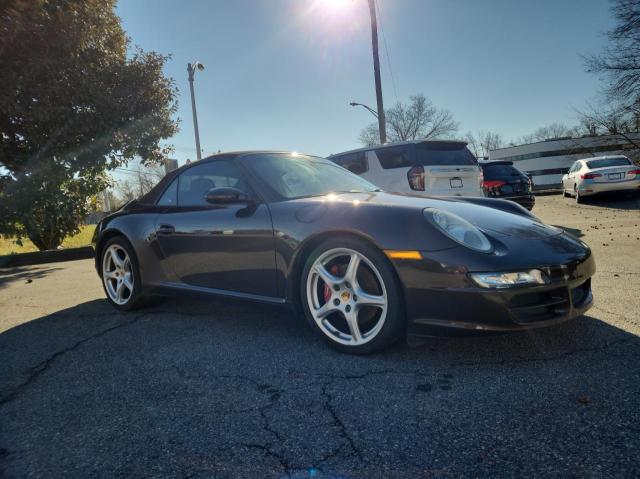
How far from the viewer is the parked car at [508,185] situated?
9273 mm

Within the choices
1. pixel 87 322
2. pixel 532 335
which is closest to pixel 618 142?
pixel 532 335

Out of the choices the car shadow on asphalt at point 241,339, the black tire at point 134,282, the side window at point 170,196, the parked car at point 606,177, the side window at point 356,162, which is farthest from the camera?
the parked car at point 606,177

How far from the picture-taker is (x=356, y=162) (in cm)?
733

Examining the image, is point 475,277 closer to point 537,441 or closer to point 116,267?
point 537,441

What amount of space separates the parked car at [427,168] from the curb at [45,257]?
7028 millimetres

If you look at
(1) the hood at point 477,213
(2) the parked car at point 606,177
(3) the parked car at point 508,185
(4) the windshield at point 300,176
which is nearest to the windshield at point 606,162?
(2) the parked car at point 606,177

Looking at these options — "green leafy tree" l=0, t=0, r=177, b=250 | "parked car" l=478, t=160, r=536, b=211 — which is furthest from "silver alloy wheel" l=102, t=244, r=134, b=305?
"parked car" l=478, t=160, r=536, b=211

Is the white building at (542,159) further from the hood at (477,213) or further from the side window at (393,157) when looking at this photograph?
the hood at (477,213)

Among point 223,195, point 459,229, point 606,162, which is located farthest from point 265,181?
point 606,162

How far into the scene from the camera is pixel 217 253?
307cm

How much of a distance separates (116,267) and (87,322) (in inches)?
Result: 21.8

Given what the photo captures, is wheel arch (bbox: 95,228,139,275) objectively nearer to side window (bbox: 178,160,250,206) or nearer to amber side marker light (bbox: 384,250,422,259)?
side window (bbox: 178,160,250,206)

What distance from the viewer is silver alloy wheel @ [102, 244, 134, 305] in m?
3.88

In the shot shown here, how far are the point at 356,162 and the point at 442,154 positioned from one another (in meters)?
1.44
